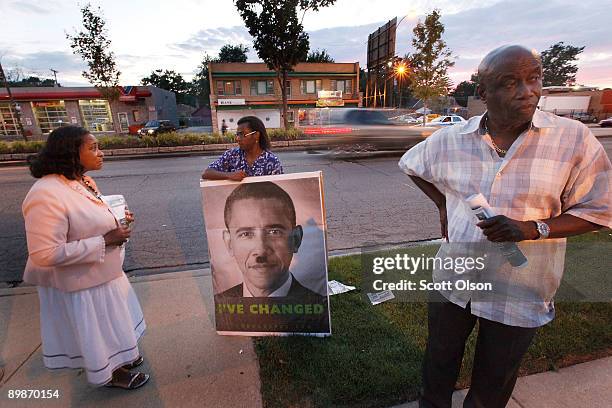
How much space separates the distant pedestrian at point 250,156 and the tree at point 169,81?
7590 cm

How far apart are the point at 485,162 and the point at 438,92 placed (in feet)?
81.7

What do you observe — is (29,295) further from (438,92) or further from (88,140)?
(438,92)

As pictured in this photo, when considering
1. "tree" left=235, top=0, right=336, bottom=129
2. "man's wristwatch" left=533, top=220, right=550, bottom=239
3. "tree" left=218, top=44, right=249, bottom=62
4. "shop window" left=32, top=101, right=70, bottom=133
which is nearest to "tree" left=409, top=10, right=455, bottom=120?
"tree" left=235, top=0, right=336, bottom=129

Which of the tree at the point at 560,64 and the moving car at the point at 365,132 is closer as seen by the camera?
the moving car at the point at 365,132

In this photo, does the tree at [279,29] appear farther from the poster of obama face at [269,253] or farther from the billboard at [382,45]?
the poster of obama face at [269,253]

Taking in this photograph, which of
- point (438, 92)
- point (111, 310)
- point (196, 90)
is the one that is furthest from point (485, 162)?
point (196, 90)

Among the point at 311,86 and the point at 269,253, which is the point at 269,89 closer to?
the point at 311,86

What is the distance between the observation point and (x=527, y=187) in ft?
4.66

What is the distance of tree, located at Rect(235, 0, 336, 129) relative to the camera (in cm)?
2056

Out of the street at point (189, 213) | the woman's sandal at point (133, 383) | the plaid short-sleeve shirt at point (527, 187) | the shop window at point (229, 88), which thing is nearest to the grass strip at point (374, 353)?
the woman's sandal at point (133, 383)

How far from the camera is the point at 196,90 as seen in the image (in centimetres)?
8600

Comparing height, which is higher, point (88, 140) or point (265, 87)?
point (265, 87)

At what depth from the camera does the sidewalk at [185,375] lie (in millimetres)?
2213

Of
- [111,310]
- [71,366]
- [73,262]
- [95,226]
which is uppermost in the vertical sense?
[95,226]
